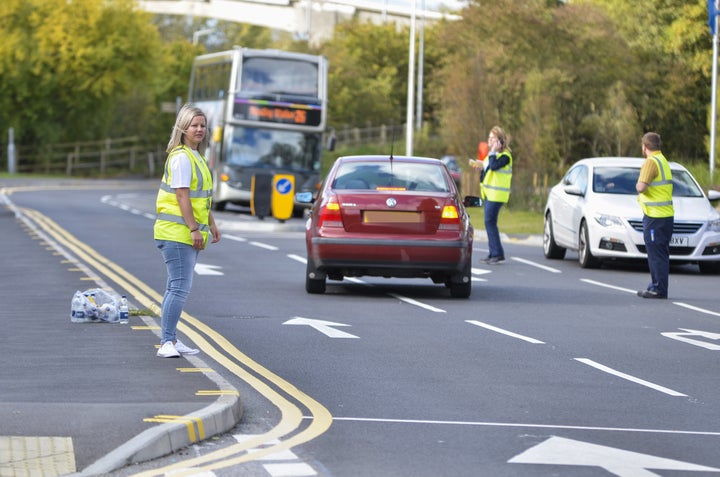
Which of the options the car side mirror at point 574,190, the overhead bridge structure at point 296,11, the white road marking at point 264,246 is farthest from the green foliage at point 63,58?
the car side mirror at point 574,190

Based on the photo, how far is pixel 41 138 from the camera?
7031 cm

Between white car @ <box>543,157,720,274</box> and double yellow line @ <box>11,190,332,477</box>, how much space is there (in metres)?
6.98

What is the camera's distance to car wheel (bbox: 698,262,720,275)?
21.8 metres

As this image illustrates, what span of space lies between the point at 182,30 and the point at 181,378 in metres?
108

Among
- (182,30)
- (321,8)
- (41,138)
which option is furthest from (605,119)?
(182,30)

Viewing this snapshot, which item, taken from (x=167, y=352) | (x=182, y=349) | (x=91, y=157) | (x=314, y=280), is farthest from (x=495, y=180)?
(x=91, y=157)

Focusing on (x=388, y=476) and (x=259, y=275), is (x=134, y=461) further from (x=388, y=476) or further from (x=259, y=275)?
(x=259, y=275)

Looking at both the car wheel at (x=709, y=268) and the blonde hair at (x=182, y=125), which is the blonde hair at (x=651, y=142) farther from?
the blonde hair at (x=182, y=125)

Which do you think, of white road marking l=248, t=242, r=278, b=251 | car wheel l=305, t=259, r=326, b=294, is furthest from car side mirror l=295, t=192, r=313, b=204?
white road marking l=248, t=242, r=278, b=251

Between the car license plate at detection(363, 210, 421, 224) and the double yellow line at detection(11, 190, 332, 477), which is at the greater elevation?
the car license plate at detection(363, 210, 421, 224)

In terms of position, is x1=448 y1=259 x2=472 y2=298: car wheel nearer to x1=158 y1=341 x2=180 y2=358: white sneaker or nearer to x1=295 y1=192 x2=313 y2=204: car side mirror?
x1=295 y1=192 x2=313 y2=204: car side mirror

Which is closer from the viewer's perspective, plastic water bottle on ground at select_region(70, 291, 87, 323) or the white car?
plastic water bottle on ground at select_region(70, 291, 87, 323)

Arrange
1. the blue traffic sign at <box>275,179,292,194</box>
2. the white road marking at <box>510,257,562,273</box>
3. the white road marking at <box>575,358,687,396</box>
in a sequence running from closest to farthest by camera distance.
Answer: the white road marking at <box>575,358,687,396</box> < the white road marking at <box>510,257,562,273</box> < the blue traffic sign at <box>275,179,292,194</box>

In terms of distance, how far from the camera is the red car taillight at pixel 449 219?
16.4 meters
